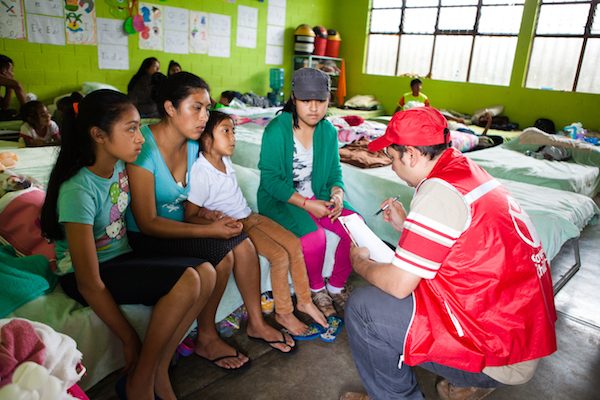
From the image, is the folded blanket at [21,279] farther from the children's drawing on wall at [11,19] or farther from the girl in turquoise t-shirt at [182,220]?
the children's drawing on wall at [11,19]

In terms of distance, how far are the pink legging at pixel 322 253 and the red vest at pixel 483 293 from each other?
0.80m

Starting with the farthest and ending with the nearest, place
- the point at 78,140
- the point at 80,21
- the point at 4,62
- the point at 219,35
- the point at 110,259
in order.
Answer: the point at 219,35, the point at 80,21, the point at 4,62, the point at 110,259, the point at 78,140

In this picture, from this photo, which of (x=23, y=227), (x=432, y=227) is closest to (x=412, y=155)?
(x=432, y=227)

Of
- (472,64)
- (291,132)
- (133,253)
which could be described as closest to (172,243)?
(133,253)

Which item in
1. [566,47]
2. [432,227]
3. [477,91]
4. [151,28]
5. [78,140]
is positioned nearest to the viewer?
[432,227]

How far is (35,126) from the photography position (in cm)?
339

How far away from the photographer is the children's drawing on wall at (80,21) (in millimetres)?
4613

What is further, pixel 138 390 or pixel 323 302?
pixel 323 302

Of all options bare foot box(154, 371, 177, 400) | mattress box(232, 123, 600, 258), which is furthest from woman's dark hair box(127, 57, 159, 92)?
bare foot box(154, 371, 177, 400)

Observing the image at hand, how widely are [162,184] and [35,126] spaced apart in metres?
2.42

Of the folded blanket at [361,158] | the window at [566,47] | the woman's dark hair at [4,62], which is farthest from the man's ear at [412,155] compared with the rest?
the window at [566,47]

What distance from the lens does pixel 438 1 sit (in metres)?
6.40

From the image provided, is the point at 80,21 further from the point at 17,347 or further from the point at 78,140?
the point at 17,347

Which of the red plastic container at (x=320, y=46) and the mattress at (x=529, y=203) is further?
the red plastic container at (x=320, y=46)
